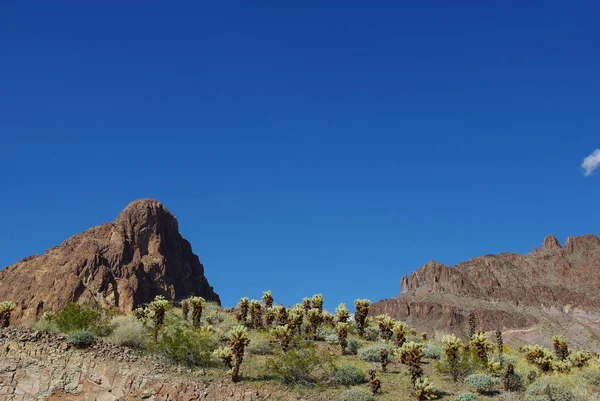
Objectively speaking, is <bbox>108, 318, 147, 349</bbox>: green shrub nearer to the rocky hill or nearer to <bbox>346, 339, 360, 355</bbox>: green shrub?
<bbox>346, 339, 360, 355</bbox>: green shrub

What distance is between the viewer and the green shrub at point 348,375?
78.5 ft

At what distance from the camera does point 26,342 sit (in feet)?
77.8

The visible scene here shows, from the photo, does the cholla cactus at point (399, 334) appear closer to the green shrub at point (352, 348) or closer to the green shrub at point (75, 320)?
the green shrub at point (352, 348)

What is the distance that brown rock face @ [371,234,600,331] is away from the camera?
107000 mm

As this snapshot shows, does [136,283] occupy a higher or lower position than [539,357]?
higher

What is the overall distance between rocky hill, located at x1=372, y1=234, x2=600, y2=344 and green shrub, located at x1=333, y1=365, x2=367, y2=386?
3008 inches

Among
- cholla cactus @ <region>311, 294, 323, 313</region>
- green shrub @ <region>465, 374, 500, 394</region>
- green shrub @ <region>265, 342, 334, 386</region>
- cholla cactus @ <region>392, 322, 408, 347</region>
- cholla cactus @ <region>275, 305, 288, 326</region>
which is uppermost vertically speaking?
cholla cactus @ <region>311, 294, 323, 313</region>

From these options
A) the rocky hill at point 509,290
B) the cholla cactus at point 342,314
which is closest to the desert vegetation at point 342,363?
the cholla cactus at point 342,314

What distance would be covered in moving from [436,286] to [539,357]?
315 ft

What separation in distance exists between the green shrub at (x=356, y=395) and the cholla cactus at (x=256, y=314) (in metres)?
13.6

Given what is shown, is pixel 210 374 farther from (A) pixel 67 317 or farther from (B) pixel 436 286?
(B) pixel 436 286

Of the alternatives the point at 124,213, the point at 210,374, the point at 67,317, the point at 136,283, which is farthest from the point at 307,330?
the point at 124,213

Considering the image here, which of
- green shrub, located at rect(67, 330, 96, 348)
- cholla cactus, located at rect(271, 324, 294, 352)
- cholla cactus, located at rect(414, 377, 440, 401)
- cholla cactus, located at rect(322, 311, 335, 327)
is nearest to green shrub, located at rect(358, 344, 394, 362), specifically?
cholla cactus, located at rect(271, 324, 294, 352)

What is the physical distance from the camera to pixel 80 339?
942 inches
